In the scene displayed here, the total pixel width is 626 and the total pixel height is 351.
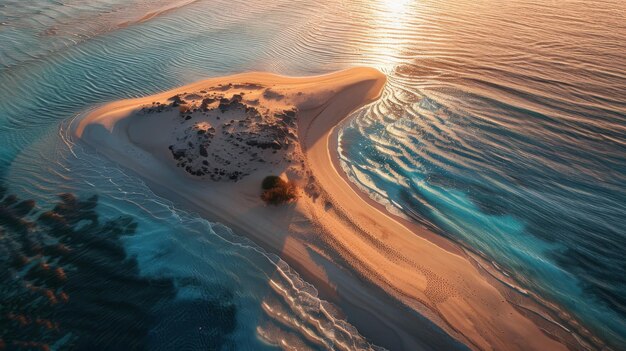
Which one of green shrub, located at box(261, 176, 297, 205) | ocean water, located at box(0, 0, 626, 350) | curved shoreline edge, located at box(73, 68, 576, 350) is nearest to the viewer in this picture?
curved shoreline edge, located at box(73, 68, 576, 350)

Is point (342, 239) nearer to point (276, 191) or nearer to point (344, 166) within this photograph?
point (276, 191)

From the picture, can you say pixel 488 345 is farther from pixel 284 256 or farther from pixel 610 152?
pixel 610 152

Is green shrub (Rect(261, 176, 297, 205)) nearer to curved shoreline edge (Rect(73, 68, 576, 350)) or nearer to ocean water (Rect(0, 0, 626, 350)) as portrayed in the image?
curved shoreline edge (Rect(73, 68, 576, 350))

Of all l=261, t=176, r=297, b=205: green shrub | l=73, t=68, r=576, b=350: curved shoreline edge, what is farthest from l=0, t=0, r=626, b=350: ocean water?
l=261, t=176, r=297, b=205: green shrub

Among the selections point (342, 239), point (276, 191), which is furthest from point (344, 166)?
point (342, 239)

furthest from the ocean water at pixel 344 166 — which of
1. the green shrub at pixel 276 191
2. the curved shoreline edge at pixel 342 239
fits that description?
the green shrub at pixel 276 191

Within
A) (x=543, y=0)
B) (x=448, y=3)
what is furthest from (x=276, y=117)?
(x=543, y=0)
